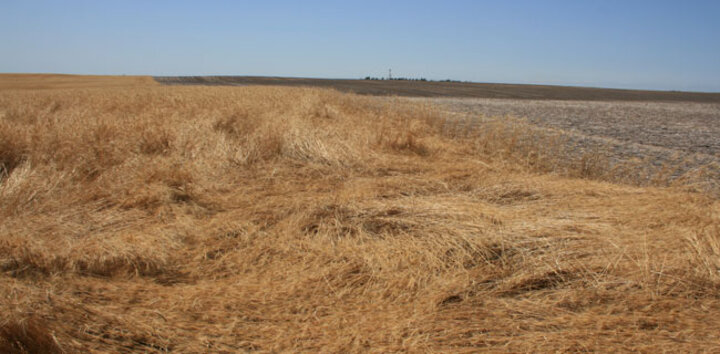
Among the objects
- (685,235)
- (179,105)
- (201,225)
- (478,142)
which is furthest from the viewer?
(179,105)

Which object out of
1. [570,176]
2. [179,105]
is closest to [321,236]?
[570,176]

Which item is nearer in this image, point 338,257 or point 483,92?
point 338,257

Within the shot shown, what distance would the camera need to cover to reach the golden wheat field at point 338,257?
254 cm

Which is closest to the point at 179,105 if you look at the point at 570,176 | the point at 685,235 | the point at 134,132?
the point at 134,132

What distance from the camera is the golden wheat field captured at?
254 centimetres

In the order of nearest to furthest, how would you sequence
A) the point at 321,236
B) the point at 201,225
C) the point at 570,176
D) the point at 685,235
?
the point at 685,235, the point at 321,236, the point at 201,225, the point at 570,176

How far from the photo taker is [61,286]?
2.95 m

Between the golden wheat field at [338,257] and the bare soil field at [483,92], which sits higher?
the bare soil field at [483,92]

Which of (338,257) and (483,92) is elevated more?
(483,92)

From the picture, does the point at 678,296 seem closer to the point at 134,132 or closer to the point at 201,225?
the point at 201,225

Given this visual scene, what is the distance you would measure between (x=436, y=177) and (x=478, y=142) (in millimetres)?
3047

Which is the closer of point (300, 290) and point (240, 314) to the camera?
point (240, 314)

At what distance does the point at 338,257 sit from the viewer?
140 inches

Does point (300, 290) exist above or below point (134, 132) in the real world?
below
